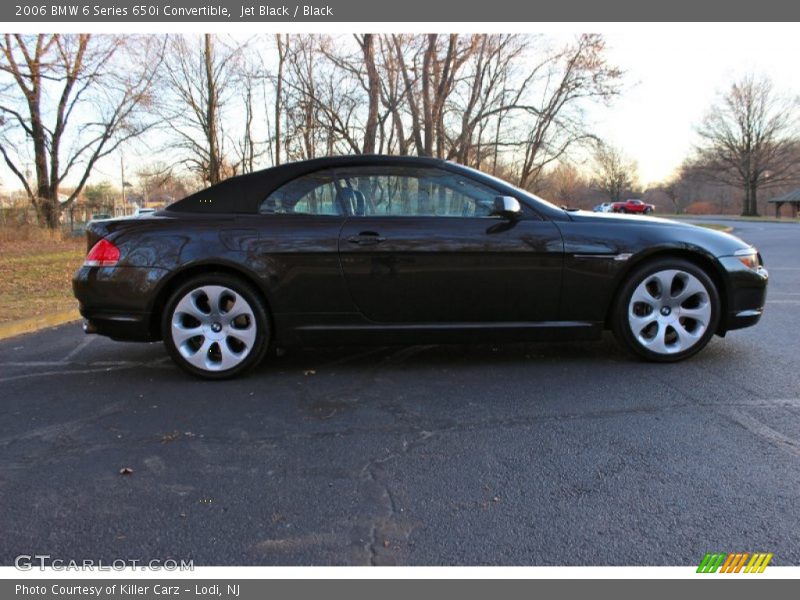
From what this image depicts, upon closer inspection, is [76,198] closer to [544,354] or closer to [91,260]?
[91,260]

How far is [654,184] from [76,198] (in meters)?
102

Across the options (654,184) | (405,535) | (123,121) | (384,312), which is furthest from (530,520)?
(654,184)

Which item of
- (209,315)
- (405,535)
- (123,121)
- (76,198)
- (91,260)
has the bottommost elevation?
(405,535)

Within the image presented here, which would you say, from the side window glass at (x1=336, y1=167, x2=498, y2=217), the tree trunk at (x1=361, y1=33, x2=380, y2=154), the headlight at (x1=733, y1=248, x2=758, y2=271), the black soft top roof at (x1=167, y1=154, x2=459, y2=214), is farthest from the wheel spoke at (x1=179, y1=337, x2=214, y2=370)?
the tree trunk at (x1=361, y1=33, x2=380, y2=154)

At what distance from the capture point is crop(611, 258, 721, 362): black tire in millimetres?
4094

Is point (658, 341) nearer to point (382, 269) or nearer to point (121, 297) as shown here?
point (382, 269)

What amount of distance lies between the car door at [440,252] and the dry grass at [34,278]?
14.4 feet

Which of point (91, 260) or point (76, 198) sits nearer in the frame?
point (91, 260)

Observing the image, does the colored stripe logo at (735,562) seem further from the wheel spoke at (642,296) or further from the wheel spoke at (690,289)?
the wheel spoke at (690,289)

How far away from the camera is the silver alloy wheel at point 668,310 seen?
410cm

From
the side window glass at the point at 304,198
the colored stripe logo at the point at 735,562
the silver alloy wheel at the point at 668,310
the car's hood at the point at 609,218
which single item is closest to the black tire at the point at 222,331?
the side window glass at the point at 304,198

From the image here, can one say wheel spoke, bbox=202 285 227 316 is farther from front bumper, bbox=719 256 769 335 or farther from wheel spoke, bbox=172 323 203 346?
front bumper, bbox=719 256 769 335

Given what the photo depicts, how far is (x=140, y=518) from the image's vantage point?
224 cm

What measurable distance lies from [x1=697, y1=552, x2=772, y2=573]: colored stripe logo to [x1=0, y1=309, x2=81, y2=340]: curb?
20.3 feet
